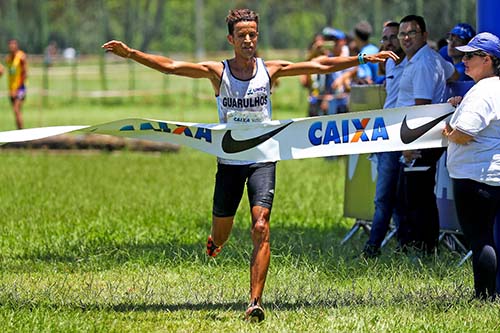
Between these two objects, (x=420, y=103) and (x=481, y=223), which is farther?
(x=420, y=103)

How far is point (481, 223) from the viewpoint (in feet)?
25.8

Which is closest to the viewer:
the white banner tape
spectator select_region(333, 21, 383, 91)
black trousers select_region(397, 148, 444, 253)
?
the white banner tape

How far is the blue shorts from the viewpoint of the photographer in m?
7.80

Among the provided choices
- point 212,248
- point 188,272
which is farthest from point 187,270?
point 212,248

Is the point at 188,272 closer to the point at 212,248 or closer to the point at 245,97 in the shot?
the point at 212,248

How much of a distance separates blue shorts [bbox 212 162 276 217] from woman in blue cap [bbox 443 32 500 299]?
128cm

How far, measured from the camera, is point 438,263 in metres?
9.55

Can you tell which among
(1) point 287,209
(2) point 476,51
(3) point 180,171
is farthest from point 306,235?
(3) point 180,171

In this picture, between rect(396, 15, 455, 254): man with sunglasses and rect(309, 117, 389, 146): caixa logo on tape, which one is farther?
rect(396, 15, 455, 254): man with sunglasses

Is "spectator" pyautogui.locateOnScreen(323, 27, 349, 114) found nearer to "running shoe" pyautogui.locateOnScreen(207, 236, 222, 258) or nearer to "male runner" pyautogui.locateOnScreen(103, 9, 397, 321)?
"running shoe" pyautogui.locateOnScreen(207, 236, 222, 258)

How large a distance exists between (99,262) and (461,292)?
336 centimetres

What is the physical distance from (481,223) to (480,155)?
0.49 m

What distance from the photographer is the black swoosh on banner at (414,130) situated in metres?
8.45

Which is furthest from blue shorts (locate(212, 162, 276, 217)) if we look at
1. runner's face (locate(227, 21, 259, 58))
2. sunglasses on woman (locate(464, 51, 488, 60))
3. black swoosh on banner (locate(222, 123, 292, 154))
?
sunglasses on woman (locate(464, 51, 488, 60))
